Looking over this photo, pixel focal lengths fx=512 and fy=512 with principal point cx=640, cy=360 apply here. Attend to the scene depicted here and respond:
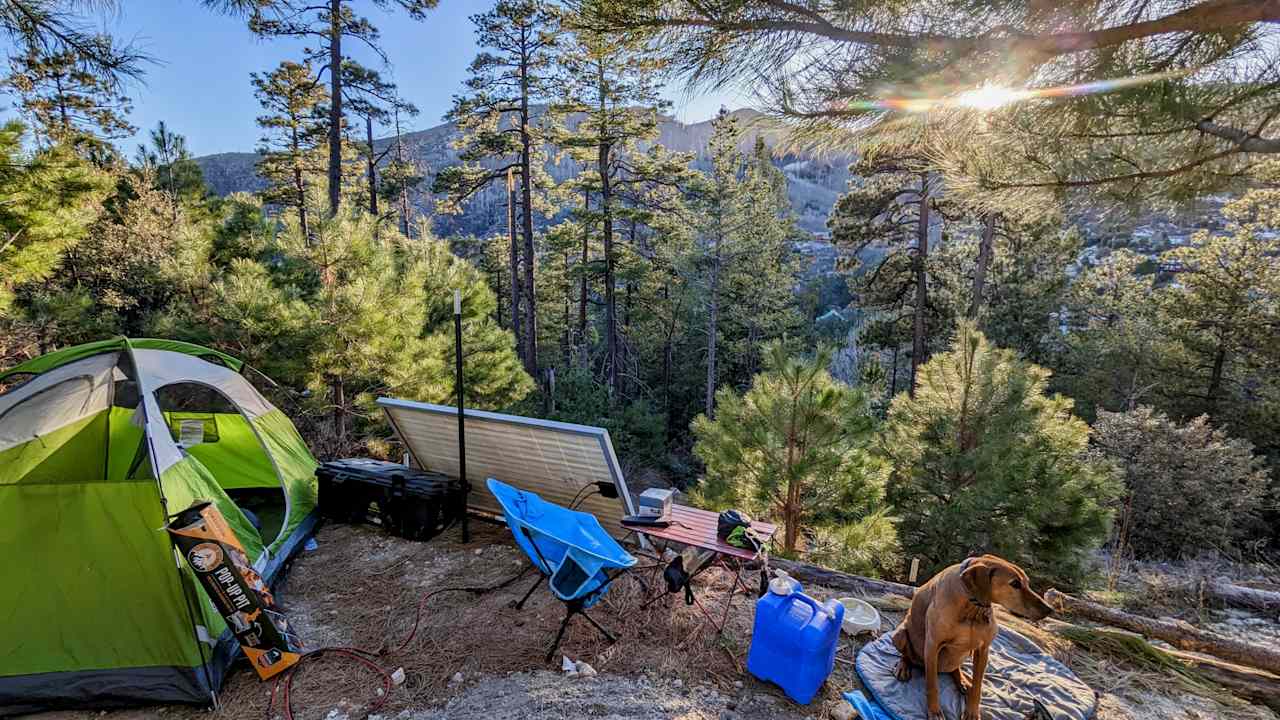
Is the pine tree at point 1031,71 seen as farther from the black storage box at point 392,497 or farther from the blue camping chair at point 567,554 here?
the black storage box at point 392,497

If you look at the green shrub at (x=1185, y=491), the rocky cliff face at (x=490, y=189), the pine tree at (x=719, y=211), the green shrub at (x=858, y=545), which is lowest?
the green shrub at (x=1185, y=491)

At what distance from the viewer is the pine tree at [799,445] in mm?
4848

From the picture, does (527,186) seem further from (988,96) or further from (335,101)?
(988,96)

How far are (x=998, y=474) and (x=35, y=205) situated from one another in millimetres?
11116

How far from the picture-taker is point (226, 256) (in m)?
9.12

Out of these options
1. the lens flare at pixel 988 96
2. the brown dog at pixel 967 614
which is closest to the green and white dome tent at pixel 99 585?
the brown dog at pixel 967 614

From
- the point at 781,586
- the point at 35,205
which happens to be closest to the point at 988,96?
the point at 781,586

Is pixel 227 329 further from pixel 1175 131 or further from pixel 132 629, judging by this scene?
pixel 1175 131

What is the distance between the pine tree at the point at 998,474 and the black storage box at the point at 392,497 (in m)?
4.48

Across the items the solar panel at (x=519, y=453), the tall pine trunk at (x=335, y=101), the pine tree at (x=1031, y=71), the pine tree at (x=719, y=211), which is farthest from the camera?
the pine tree at (x=719, y=211)

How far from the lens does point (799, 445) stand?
4961 millimetres

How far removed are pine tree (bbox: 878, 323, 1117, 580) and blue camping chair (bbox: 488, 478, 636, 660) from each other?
390 cm

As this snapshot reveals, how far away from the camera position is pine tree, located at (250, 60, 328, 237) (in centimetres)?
1271

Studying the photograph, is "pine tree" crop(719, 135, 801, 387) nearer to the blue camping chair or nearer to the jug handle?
the blue camping chair
